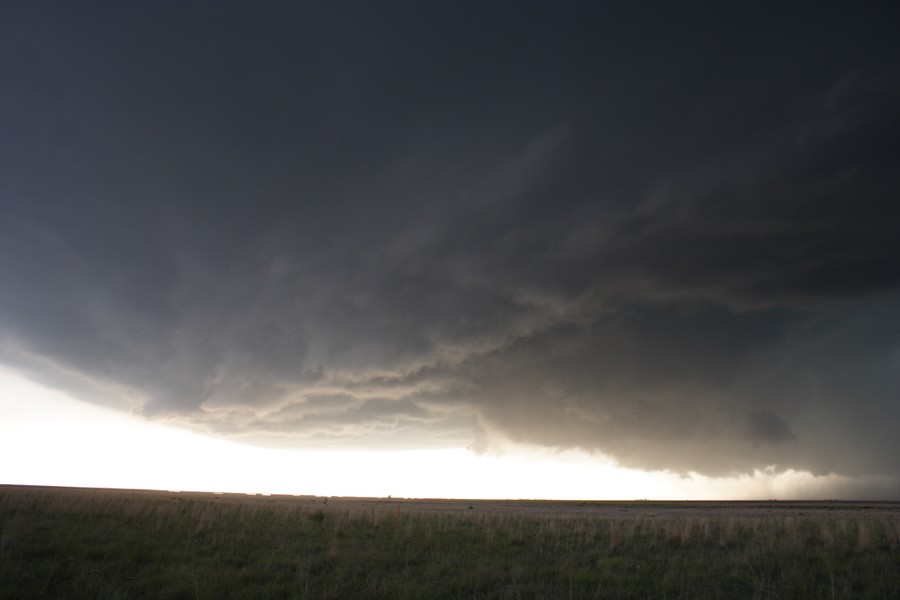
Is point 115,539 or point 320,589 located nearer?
point 320,589

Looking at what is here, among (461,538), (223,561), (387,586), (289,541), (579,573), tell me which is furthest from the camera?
(461,538)

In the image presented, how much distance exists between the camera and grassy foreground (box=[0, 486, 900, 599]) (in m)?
9.46

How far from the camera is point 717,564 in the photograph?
40.8 feet

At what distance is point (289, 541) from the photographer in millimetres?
16172

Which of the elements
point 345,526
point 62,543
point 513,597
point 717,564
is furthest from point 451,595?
point 345,526

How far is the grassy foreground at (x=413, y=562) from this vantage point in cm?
946

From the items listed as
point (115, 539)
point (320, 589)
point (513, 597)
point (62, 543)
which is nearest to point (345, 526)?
point (115, 539)

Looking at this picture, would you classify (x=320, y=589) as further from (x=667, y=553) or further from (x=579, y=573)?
(x=667, y=553)

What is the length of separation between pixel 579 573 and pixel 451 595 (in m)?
3.64

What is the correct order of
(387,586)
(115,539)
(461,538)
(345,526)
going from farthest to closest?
(345,526)
(461,538)
(115,539)
(387,586)

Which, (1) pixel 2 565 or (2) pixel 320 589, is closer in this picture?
(2) pixel 320 589

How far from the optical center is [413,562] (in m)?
12.9

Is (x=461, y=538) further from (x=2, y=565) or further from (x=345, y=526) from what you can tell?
(x=2, y=565)

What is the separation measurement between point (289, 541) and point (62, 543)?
20.2 feet
